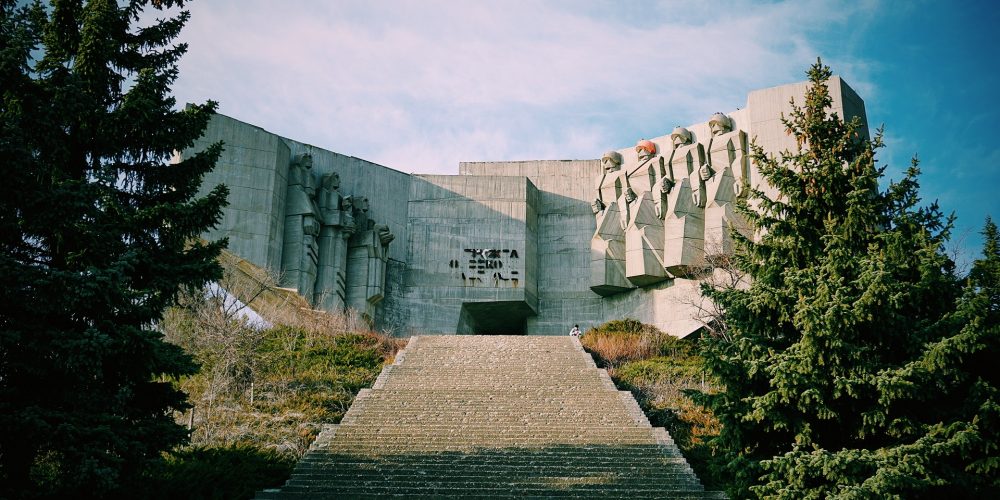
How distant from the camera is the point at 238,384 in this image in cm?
2056

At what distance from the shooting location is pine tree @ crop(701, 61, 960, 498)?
11.0m

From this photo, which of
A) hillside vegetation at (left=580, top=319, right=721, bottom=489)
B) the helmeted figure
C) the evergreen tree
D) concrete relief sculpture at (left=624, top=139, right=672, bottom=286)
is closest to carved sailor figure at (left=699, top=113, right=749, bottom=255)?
concrete relief sculpture at (left=624, top=139, right=672, bottom=286)

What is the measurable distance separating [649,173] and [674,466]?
60.2ft

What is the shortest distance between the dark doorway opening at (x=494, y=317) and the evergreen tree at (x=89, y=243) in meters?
20.7

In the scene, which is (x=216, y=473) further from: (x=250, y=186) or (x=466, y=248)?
(x=466, y=248)

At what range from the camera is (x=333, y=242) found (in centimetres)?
3000

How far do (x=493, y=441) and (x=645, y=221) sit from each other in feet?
54.3

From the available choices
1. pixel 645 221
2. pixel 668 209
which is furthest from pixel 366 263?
pixel 668 209

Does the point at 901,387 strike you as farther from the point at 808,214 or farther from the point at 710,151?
the point at 710,151

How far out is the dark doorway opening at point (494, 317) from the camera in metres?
32.4

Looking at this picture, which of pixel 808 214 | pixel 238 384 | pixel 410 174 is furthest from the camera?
pixel 410 174

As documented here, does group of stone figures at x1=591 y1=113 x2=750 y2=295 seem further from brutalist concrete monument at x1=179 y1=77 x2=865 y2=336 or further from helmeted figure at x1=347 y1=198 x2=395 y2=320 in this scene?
helmeted figure at x1=347 y1=198 x2=395 y2=320

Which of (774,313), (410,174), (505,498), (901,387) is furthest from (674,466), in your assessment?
(410,174)

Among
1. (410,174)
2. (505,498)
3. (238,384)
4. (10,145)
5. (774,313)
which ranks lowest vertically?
(505,498)
